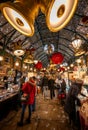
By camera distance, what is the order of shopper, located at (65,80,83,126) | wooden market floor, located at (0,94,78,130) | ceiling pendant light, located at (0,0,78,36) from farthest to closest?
wooden market floor, located at (0,94,78,130)
shopper, located at (65,80,83,126)
ceiling pendant light, located at (0,0,78,36)

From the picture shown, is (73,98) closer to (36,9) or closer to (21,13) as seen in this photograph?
(36,9)

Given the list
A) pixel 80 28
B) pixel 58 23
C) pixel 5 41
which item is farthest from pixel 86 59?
pixel 58 23

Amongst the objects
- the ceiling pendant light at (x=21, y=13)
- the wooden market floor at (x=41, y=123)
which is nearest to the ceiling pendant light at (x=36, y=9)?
the ceiling pendant light at (x=21, y=13)

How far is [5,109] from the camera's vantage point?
8.29 meters

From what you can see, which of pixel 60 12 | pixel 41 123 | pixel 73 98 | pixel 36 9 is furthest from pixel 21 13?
pixel 41 123

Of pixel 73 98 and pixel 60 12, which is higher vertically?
pixel 60 12

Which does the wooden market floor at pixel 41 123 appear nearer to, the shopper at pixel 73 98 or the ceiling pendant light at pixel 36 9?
the shopper at pixel 73 98

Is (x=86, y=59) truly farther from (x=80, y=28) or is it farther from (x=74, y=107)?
(x=74, y=107)

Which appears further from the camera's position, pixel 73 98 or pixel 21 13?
pixel 73 98

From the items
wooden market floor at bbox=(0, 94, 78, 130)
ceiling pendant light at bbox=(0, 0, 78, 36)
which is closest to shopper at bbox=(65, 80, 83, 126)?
wooden market floor at bbox=(0, 94, 78, 130)

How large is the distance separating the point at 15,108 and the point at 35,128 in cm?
351

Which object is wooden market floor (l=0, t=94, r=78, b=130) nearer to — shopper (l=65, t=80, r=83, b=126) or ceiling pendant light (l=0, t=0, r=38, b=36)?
shopper (l=65, t=80, r=83, b=126)

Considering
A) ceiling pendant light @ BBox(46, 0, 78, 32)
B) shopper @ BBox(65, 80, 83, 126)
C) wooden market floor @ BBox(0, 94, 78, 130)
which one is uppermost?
ceiling pendant light @ BBox(46, 0, 78, 32)

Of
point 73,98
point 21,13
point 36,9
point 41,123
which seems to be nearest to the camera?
point 21,13
